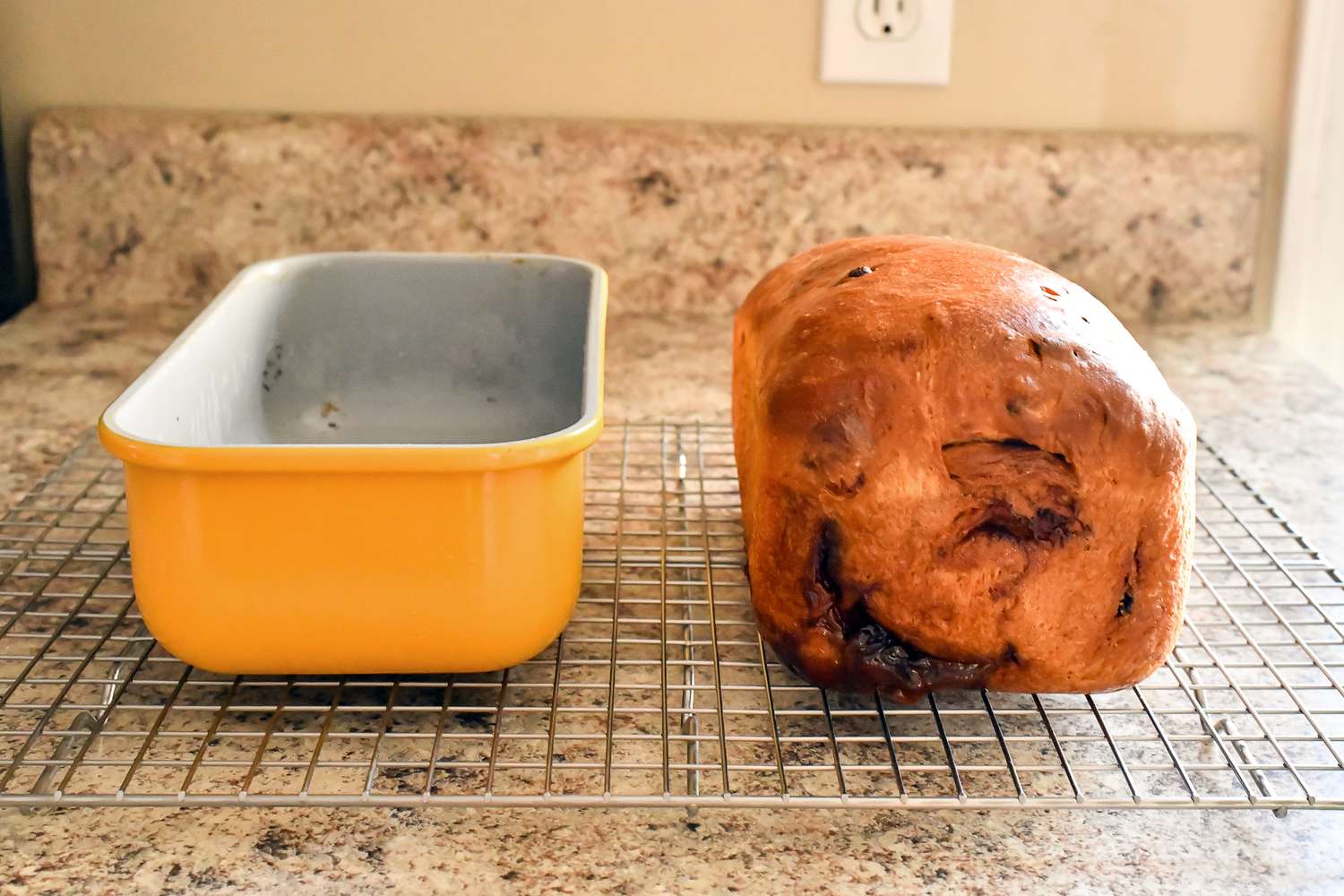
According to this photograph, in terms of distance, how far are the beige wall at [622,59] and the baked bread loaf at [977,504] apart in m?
0.67

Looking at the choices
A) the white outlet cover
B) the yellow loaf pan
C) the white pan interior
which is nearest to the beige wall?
the white outlet cover

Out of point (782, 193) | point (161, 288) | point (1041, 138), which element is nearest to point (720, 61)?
point (782, 193)

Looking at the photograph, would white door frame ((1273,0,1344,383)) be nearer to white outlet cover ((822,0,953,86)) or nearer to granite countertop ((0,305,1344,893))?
white outlet cover ((822,0,953,86))

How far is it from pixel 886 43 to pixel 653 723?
0.80m

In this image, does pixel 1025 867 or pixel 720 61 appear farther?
pixel 720 61

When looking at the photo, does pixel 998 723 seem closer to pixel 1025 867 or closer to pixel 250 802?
pixel 1025 867

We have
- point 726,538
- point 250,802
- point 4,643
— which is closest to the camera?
point 250,802

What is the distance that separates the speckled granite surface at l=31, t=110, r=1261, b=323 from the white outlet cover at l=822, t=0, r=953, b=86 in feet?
0.17

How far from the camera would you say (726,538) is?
0.80m

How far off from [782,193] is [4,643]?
2.50 ft

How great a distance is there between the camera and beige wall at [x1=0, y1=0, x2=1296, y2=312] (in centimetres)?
120

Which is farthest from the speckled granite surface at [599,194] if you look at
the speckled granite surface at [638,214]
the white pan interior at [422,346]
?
the white pan interior at [422,346]

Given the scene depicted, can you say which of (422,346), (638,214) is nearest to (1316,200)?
(638,214)

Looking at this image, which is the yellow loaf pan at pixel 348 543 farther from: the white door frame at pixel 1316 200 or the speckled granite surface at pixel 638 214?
the white door frame at pixel 1316 200
